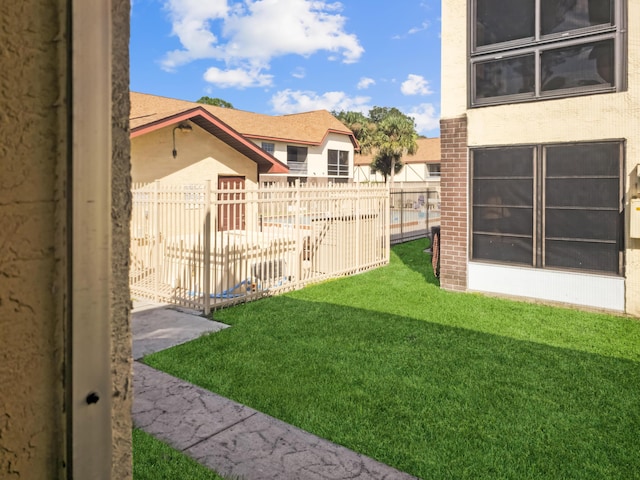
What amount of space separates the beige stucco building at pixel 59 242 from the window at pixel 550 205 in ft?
26.7

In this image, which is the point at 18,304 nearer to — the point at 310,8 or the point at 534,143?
the point at 534,143

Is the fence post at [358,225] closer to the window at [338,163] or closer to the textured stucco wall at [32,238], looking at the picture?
the textured stucco wall at [32,238]

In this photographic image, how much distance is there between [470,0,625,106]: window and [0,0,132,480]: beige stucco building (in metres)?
8.32

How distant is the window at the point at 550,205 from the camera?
737 centimetres

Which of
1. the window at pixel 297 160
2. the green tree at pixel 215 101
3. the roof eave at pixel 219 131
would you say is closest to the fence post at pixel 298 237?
the roof eave at pixel 219 131

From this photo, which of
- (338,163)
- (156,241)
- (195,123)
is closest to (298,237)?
(156,241)

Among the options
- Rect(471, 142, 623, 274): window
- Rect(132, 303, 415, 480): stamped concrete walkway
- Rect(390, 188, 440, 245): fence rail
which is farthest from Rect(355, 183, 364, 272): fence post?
Rect(132, 303, 415, 480): stamped concrete walkway

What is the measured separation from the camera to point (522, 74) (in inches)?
318

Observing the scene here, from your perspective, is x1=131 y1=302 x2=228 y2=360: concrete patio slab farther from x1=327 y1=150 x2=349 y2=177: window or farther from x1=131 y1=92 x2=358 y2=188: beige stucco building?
x1=327 y1=150 x2=349 y2=177: window

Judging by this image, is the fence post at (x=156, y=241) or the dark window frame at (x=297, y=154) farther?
the dark window frame at (x=297, y=154)

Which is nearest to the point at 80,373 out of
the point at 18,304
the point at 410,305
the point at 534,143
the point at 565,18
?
the point at 18,304

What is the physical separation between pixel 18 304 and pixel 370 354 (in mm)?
5200

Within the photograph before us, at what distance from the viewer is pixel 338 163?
39.0m

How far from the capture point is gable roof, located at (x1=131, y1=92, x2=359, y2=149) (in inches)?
917
